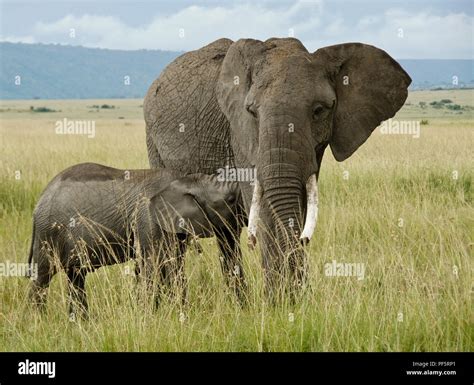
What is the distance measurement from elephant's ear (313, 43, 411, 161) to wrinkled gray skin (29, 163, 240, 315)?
3.17ft

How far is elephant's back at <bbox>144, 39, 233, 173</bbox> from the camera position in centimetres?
849

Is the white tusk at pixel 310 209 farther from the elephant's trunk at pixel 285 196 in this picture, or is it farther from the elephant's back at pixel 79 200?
the elephant's back at pixel 79 200

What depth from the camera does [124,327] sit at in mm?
6496

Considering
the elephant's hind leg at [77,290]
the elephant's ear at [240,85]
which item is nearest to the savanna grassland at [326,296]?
the elephant's hind leg at [77,290]

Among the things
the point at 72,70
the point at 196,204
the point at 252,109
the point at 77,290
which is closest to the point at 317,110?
the point at 252,109

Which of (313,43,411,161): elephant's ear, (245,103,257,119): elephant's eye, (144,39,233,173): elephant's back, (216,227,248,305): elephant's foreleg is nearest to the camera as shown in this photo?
(245,103,257,119): elephant's eye

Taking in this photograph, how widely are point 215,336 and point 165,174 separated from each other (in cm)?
189

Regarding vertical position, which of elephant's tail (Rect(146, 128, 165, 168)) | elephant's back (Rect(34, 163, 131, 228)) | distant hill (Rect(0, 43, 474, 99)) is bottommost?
elephant's back (Rect(34, 163, 131, 228))

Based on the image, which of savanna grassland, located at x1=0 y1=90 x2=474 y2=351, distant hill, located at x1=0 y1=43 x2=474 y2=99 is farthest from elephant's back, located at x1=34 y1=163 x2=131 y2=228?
distant hill, located at x1=0 y1=43 x2=474 y2=99

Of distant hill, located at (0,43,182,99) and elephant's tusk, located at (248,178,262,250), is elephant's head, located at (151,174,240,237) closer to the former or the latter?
elephant's tusk, located at (248,178,262,250)

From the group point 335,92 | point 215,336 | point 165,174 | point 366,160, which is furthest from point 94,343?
point 366,160

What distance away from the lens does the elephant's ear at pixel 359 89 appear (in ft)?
25.0

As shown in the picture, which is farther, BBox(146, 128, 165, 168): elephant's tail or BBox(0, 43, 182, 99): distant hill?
BBox(0, 43, 182, 99): distant hill
